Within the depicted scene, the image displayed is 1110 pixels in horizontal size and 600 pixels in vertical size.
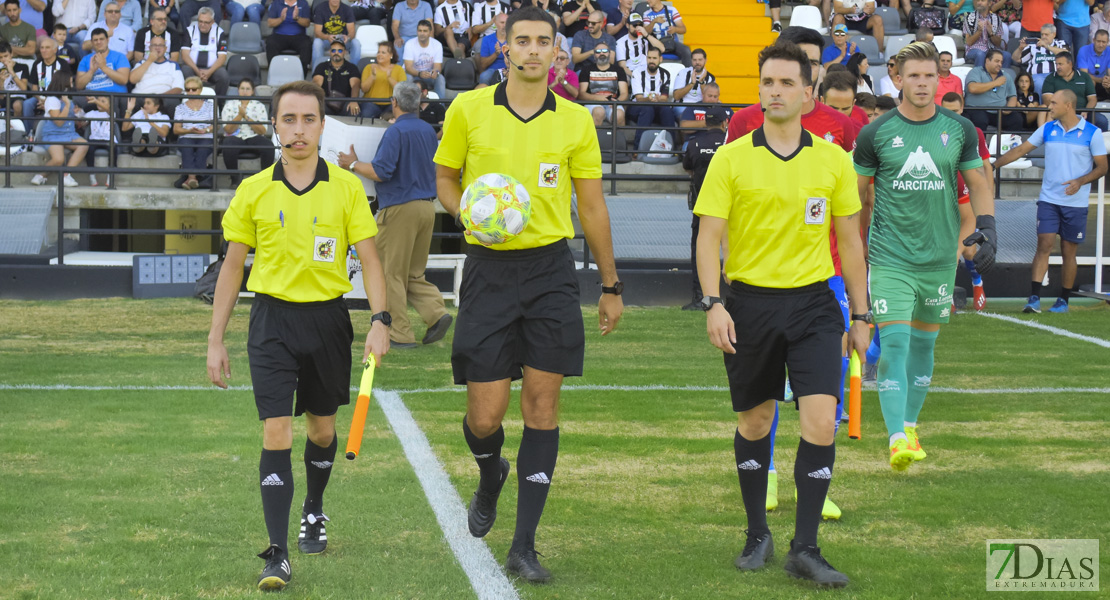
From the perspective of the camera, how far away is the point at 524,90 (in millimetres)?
5051

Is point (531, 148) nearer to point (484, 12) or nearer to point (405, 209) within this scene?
point (405, 209)

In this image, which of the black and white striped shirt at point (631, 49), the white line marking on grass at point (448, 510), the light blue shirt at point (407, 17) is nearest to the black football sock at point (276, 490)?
the white line marking on grass at point (448, 510)

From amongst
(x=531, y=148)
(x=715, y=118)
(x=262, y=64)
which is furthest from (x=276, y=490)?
(x=262, y=64)

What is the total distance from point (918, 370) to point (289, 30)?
14.3 metres

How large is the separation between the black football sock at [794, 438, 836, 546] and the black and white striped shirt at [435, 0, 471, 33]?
15642 millimetres

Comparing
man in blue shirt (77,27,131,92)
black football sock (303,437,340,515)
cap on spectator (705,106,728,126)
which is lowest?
black football sock (303,437,340,515)

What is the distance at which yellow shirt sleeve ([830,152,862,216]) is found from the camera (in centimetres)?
505

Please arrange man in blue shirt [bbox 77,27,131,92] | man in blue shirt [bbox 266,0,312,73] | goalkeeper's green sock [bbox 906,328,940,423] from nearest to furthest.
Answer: goalkeeper's green sock [bbox 906,328,940,423] → man in blue shirt [bbox 77,27,131,92] → man in blue shirt [bbox 266,0,312,73]

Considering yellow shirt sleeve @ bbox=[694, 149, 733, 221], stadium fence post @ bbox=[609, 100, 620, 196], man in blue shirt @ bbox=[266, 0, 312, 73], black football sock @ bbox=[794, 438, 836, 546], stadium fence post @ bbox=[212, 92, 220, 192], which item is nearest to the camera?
black football sock @ bbox=[794, 438, 836, 546]

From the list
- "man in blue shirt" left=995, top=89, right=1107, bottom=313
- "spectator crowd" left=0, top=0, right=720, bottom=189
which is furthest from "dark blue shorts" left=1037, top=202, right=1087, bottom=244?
"spectator crowd" left=0, top=0, right=720, bottom=189

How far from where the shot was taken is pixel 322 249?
16.3 ft

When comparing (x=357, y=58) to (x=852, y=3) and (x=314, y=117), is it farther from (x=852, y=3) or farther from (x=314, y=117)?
(x=314, y=117)

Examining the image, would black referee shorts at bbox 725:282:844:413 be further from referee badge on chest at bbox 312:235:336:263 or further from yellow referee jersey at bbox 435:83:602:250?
referee badge on chest at bbox 312:235:336:263

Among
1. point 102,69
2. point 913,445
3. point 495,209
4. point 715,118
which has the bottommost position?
point 913,445
